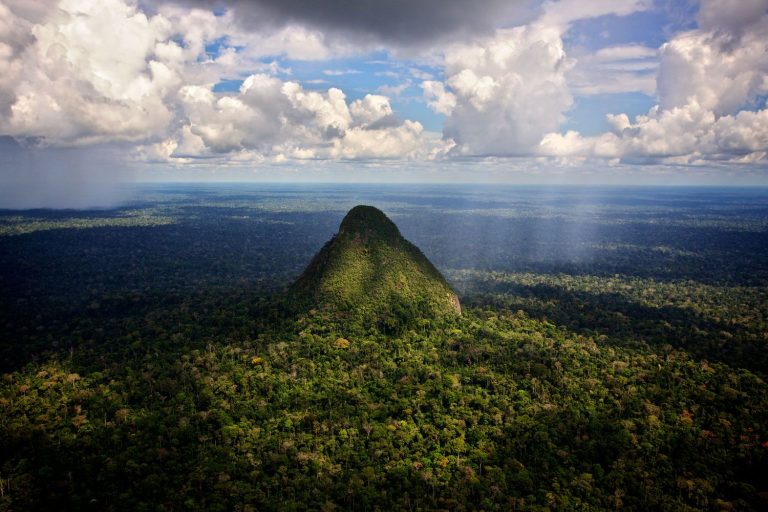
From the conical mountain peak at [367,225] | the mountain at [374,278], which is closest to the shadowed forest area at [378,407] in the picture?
the mountain at [374,278]

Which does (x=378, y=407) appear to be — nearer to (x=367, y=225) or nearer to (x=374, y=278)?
(x=374, y=278)

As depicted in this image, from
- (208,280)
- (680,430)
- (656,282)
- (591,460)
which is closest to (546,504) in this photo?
(591,460)

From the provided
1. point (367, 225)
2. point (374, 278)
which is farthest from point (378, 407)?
point (367, 225)

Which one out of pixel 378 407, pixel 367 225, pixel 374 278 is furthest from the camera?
pixel 367 225

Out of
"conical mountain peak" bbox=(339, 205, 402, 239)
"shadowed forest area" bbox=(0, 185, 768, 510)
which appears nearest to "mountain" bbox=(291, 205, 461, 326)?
"conical mountain peak" bbox=(339, 205, 402, 239)

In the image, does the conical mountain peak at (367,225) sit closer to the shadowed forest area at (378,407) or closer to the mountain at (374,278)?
the mountain at (374,278)

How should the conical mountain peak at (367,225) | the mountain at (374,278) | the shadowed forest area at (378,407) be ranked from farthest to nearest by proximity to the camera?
the conical mountain peak at (367,225) < the mountain at (374,278) < the shadowed forest area at (378,407)

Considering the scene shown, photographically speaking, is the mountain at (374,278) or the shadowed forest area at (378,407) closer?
the shadowed forest area at (378,407)

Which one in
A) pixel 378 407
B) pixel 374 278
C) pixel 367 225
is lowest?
pixel 378 407

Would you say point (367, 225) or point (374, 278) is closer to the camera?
point (374, 278)
